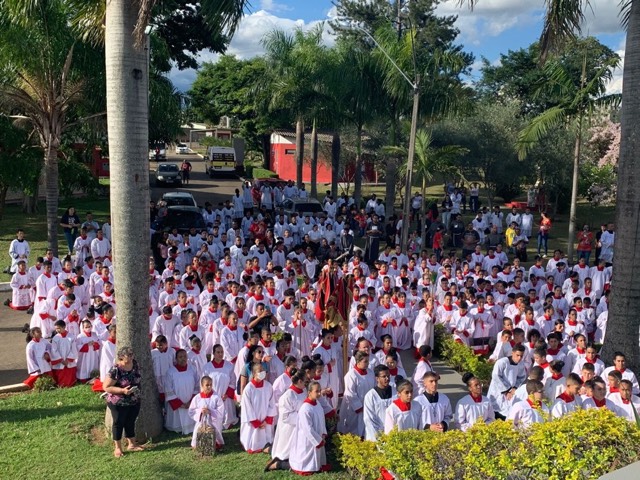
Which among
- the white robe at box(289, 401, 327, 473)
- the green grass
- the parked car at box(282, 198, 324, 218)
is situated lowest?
the white robe at box(289, 401, 327, 473)

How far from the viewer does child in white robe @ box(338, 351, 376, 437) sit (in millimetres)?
10141

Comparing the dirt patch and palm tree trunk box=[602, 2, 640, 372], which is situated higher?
palm tree trunk box=[602, 2, 640, 372]

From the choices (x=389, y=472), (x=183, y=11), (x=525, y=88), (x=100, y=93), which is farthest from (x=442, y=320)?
(x=525, y=88)

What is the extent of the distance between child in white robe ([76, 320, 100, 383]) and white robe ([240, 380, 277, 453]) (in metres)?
3.87

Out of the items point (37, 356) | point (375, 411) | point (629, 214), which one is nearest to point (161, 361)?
point (37, 356)

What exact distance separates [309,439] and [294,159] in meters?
41.6

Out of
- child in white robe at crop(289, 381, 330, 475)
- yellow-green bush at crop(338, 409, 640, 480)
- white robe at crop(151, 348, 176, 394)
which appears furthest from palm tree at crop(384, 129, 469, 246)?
yellow-green bush at crop(338, 409, 640, 480)

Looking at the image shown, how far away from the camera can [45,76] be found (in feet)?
62.6

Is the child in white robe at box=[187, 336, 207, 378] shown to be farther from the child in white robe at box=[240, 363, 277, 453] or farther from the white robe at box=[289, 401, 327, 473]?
the white robe at box=[289, 401, 327, 473]

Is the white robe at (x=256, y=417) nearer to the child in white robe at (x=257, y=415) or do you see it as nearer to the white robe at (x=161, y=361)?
the child in white robe at (x=257, y=415)

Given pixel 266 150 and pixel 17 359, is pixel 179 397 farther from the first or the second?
pixel 266 150

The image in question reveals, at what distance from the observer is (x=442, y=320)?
49.6ft

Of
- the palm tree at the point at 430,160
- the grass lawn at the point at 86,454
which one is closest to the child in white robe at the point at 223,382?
the grass lawn at the point at 86,454

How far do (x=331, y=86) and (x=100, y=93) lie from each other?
10.2 metres
